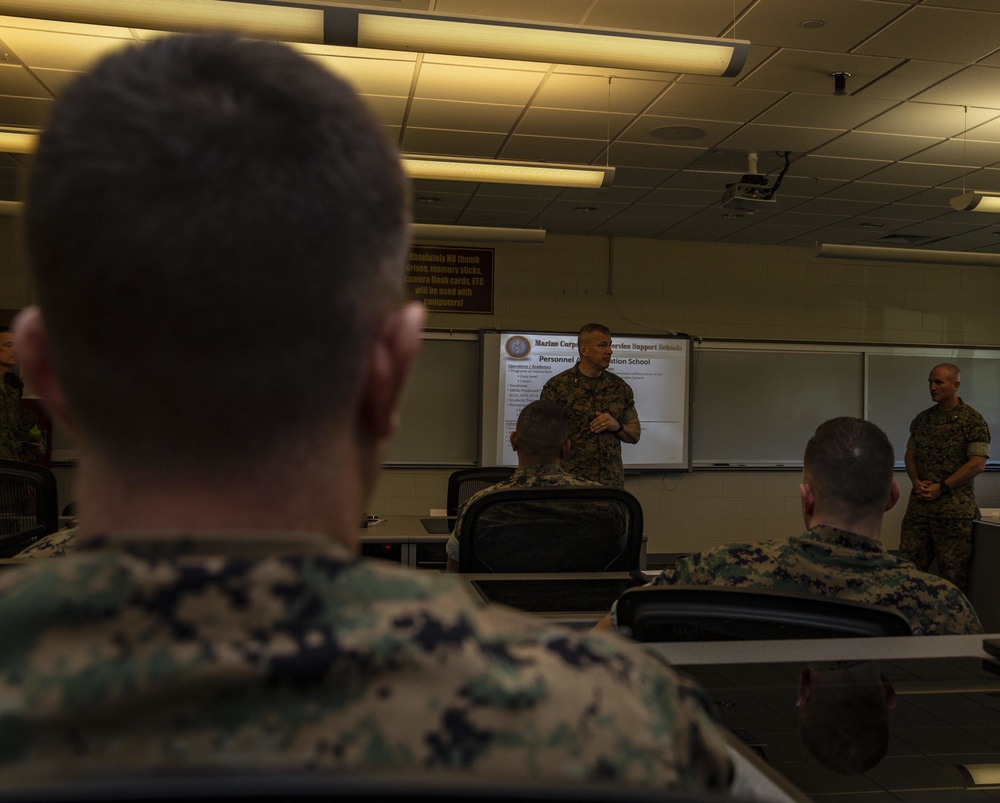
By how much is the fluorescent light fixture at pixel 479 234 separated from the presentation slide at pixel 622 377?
4.92 feet

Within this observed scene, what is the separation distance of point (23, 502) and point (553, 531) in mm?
1656

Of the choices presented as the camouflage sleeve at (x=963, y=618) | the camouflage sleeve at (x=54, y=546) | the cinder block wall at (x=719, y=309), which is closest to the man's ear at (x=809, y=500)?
the camouflage sleeve at (x=963, y=618)

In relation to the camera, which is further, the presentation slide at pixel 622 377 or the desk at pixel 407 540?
the presentation slide at pixel 622 377

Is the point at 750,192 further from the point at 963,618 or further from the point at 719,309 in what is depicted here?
the point at 963,618

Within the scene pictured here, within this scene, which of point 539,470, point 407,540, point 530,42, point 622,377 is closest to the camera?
point 530,42

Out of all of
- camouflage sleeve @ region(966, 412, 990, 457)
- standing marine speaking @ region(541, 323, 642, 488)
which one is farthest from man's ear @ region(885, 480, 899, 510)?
camouflage sleeve @ region(966, 412, 990, 457)

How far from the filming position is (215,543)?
432 millimetres

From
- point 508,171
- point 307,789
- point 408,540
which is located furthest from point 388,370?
point 508,171

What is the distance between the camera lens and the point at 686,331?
7.68m

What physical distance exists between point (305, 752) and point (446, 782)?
0.25 ft

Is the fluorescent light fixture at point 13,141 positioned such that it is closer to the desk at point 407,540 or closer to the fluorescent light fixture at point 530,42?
the fluorescent light fixture at point 530,42

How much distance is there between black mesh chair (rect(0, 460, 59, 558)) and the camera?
9.04 feet

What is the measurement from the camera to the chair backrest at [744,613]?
4.17 ft

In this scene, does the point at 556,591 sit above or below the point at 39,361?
below
